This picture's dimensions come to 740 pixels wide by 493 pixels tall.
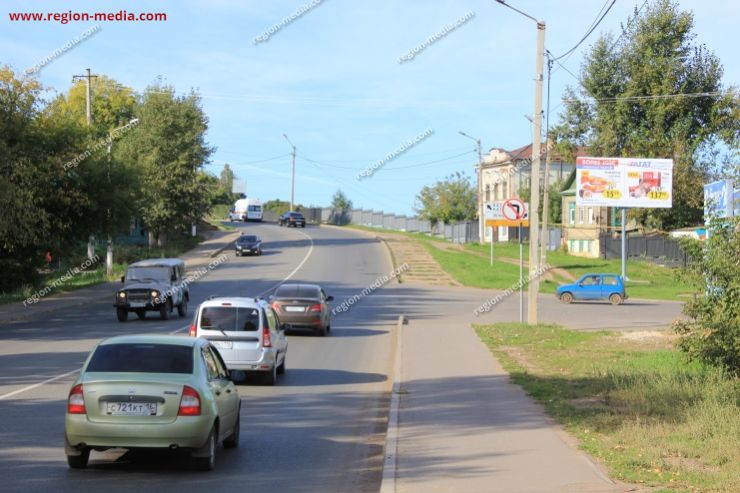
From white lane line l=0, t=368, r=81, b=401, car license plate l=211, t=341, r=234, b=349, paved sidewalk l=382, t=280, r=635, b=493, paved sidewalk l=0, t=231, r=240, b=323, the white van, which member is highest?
the white van

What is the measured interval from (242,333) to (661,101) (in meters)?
59.6

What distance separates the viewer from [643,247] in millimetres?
68812

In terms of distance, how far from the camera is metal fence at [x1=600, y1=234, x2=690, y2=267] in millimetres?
65625

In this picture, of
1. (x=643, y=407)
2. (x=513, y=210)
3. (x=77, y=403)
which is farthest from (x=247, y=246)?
(x=77, y=403)

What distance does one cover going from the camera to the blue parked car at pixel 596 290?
46000 mm

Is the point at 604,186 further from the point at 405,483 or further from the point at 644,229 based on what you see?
the point at 405,483

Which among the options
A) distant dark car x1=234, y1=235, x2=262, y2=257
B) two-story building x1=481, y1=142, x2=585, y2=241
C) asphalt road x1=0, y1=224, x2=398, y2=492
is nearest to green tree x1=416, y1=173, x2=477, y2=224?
two-story building x1=481, y1=142, x2=585, y2=241

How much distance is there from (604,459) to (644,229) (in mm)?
66034

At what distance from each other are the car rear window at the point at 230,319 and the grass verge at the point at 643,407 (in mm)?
4877

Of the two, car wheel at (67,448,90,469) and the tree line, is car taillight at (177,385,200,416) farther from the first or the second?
the tree line

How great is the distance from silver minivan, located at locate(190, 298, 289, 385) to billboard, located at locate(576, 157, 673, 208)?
140 feet

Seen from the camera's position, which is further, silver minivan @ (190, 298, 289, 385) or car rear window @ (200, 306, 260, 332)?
car rear window @ (200, 306, 260, 332)

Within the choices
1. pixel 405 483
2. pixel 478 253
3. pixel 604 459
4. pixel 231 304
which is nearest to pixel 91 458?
pixel 405 483

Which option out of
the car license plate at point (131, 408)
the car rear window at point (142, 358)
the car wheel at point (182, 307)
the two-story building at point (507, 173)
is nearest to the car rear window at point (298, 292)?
the car wheel at point (182, 307)
